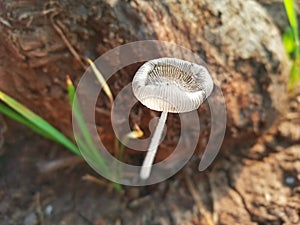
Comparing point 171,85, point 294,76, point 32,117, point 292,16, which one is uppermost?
point 171,85

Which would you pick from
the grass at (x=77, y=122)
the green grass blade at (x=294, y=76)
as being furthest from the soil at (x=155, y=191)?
the green grass blade at (x=294, y=76)

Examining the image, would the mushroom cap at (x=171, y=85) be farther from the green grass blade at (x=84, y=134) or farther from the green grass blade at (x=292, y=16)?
the green grass blade at (x=292, y=16)

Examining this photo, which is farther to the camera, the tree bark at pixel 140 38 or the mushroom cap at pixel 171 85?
the tree bark at pixel 140 38

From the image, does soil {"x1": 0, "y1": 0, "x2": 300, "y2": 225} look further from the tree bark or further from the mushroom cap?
the mushroom cap

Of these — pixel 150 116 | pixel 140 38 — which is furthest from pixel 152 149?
pixel 140 38

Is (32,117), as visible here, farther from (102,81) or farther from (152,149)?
(152,149)

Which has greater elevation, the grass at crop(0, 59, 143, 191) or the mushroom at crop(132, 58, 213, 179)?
the mushroom at crop(132, 58, 213, 179)

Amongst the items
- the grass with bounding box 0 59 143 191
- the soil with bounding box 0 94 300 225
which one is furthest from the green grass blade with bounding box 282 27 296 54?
the grass with bounding box 0 59 143 191
